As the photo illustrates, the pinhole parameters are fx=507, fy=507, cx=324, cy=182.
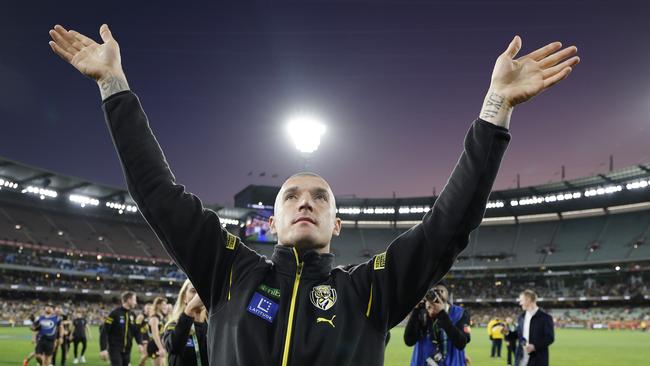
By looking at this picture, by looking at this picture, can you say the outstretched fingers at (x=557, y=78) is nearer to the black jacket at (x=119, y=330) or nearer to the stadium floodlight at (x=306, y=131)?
the black jacket at (x=119, y=330)

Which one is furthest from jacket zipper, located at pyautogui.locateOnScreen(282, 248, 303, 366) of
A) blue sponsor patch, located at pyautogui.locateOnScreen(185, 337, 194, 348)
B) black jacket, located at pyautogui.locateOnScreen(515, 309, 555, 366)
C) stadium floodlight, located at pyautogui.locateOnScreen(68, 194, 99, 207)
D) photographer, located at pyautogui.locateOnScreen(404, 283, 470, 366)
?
stadium floodlight, located at pyautogui.locateOnScreen(68, 194, 99, 207)

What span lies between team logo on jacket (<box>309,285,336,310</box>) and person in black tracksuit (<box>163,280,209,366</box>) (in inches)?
167

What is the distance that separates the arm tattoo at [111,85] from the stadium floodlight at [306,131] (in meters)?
30.5

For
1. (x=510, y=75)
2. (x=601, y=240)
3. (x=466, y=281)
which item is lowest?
(x=510, y=75)

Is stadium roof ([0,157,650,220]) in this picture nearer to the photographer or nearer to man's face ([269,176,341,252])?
the photographer

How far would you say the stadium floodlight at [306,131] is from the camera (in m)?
33.1

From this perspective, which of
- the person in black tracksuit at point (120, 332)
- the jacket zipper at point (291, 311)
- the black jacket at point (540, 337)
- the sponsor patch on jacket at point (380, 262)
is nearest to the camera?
the jacket zipper at point (291, 311)

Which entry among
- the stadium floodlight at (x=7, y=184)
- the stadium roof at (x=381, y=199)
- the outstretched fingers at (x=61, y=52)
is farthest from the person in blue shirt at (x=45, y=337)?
the stadium floodlight at (x=7, y=184)

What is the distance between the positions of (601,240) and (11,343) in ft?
203

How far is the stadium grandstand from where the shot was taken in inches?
2116

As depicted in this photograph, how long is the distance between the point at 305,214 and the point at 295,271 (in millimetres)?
297

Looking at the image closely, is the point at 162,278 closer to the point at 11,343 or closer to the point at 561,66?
Answer: the point at 11,343

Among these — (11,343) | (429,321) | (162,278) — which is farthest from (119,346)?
(162,278)

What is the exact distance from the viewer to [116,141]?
8.19 ft
